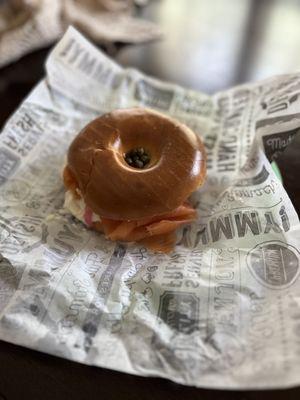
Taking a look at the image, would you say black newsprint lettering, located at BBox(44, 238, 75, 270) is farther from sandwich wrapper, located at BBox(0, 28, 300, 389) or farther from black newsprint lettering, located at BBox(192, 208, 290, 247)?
black newsprint lettering, located at BBox(192, 208, 290, 247)

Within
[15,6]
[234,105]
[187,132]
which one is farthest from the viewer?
[15,6]

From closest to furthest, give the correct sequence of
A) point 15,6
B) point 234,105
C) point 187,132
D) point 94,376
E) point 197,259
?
point 94,376
point 197,259
point 187,132
point 234,105
point 15,6

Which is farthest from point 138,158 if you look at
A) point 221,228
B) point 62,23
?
point 62,23

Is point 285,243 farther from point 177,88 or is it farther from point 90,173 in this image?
point 177,88

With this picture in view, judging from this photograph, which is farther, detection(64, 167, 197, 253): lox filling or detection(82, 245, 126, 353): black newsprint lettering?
detection(64, 167, 197, 253): lox filling

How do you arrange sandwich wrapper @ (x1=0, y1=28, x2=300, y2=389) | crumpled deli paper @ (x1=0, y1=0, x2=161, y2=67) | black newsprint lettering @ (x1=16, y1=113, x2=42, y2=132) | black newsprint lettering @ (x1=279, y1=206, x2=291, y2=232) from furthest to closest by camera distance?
1. crumpled deli paper @ (x1=0, y1=0, x2=161, y2=67)
2. black newsprint lettering @ (x1=16, y1=113, x2=42, y2=132)
3. black newsprint lettering @ (x1=279, y1=206, x2=291, y2=232)
4. sandwich wrapper @ (x1=0, y1=28, x2=300, y2=389)

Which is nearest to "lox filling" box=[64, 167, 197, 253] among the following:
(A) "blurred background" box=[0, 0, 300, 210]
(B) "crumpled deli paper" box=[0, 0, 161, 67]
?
(A) "blurred background" box=[0, 0, 300, 210]

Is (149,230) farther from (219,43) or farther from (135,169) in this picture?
(219,43)

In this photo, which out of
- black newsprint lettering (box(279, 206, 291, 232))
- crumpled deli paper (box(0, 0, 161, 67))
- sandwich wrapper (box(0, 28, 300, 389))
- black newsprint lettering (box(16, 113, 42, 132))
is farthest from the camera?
crumpled deli paper (box(0, 0, 161, 67))

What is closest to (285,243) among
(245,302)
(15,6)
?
(245,302)
